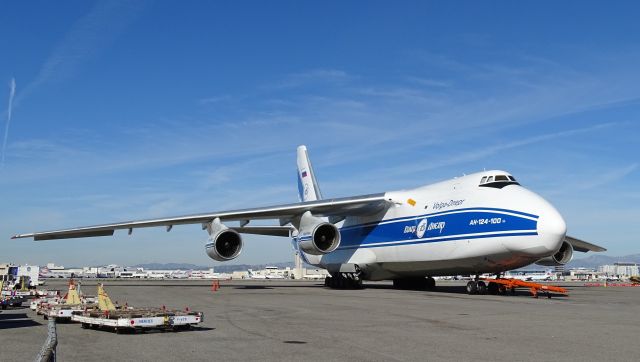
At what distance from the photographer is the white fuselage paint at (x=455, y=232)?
19516mm

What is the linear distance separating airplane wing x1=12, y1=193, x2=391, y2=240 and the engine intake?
4.11 ft

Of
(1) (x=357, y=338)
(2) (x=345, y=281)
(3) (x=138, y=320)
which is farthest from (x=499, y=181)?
(3) (x=138, y=320)

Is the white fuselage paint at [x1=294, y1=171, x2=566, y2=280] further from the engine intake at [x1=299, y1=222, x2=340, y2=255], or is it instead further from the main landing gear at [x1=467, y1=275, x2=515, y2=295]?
the engine intake at [x1=299, y1=222, x2=340, y2=255]

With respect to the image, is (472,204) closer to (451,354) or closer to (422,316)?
(422,316)

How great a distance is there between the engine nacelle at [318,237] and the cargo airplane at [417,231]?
4 centimetres

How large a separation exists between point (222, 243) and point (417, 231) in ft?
27.9

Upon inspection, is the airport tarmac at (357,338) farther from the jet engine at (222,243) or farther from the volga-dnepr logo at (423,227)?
the jet engine at (222,243)

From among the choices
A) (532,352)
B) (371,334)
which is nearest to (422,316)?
(371,334)

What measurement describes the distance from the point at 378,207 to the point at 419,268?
12.2 feet

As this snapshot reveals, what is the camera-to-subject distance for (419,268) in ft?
79.8

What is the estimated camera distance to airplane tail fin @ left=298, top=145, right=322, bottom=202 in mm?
34750

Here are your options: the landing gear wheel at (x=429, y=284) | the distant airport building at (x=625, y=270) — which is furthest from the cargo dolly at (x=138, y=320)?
the distant airport building at (x=625, y=270)

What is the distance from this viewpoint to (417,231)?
23.9m

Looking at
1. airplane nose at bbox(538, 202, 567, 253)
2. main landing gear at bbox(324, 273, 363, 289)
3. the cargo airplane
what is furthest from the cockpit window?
main landing gear at bbox(324, 273, 363, 289)
